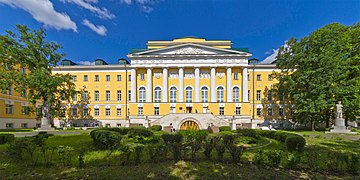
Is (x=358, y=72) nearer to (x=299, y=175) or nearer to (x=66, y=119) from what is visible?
(x=299, y=175)

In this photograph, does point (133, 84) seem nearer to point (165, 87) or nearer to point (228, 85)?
point (165, 87)

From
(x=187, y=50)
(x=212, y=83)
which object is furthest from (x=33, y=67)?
(x=212, y=83)

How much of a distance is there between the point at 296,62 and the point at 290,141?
929 inches

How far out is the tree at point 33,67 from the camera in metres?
26.9

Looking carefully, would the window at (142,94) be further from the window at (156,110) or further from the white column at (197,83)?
the white column at (197,83)

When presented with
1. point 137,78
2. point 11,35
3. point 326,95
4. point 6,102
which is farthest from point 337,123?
point 6,102

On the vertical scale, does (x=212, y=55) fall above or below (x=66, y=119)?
above

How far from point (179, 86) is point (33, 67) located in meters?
26.4

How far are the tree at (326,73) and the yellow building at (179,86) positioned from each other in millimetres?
11123

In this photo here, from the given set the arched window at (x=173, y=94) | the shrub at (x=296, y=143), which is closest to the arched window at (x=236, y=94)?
the arched window at (x=173, y=94)

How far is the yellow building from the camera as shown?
38.2 meters

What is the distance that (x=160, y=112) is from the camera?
1503 inches

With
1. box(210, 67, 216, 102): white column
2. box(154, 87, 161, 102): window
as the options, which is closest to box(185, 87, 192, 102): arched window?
box(210, 67, 216, 102): white column

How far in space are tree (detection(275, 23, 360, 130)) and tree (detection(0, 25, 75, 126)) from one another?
38845 mm
